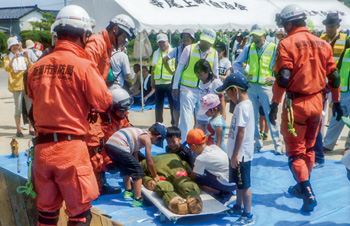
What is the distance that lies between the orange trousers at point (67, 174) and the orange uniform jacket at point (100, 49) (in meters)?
1.47

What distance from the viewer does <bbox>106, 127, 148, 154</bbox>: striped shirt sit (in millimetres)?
4758

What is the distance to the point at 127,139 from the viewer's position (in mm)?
4812

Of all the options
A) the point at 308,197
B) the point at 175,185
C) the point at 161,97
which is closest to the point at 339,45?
the point at 308,197

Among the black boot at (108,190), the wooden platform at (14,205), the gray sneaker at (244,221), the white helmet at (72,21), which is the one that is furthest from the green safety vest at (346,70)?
the wooden platform at (14,205)

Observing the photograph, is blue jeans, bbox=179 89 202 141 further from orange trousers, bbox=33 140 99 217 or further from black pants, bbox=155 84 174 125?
orange trousers, bbox=33 140 99 217

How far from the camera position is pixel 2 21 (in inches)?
2156

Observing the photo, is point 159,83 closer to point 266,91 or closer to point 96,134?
point 266,91


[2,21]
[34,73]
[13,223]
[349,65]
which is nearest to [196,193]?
[13,223]

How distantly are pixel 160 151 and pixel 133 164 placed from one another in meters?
2.30

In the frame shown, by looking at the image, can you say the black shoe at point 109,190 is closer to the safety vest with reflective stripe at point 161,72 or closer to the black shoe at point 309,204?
the black shoe at point 309,204

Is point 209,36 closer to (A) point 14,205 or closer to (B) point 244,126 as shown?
(B) point 244,126

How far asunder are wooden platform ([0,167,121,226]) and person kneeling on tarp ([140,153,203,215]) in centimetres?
112

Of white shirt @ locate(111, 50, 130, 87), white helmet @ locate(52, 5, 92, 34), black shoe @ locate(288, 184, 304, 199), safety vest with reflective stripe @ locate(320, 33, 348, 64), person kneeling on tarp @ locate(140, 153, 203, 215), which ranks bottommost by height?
black shoe @ locate(288, 184, 304, 199)

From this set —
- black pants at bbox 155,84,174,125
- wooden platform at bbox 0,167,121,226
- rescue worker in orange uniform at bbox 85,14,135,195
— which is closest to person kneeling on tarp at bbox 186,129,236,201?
rescue worker in orange uniform at bbox 85,14,135,195
